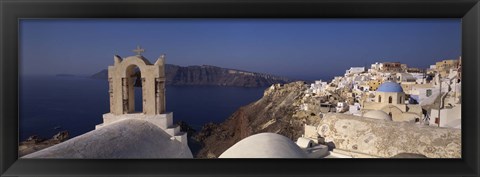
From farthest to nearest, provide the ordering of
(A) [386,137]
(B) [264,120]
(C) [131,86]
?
(B) [264,120], (A) [386,137], (C) [131,86]

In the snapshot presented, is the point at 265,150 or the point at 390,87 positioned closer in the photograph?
the point at 265,150

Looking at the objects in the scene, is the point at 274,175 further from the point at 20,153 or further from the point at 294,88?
the point at 294,88

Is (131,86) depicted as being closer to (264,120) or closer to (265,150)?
(265,150)

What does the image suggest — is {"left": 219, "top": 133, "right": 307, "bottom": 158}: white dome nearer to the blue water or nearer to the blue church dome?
the blue water
